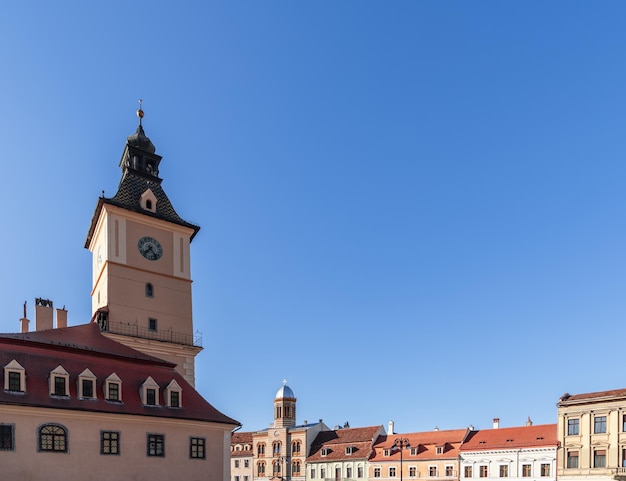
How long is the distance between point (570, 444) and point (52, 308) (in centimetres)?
5033

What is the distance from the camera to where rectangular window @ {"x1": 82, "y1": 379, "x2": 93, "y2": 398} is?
28672 mm

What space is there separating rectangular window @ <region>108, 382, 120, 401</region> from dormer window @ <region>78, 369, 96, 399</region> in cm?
90

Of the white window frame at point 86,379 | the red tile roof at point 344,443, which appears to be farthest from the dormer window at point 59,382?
the red tile roof at point 344,443

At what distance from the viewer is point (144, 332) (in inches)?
1501

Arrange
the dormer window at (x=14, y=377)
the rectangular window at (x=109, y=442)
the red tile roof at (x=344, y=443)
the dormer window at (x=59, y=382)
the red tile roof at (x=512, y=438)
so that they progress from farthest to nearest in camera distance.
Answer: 1. the red tile roof at (x=344, y=443)
2. the red tile roof at (x=512, y=438)
3. the rectangular window at (x=109, y=442)
4. the dormer window at (x=59, y=382)
5. the dormer window at (x=14, y=377)

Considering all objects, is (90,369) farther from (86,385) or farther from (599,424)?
(599,424)

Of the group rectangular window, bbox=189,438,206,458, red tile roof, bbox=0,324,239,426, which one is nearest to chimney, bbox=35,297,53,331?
red tile roof, bbox=0,324,239,426

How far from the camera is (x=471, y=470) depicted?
2530 inches

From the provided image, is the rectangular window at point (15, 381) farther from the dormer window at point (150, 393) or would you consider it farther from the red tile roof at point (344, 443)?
the red tile roof at point (344, 443)

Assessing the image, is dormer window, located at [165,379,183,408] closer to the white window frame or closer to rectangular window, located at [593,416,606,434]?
the white window frame

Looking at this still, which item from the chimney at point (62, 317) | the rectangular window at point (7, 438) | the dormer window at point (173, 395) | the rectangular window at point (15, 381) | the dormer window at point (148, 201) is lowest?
the rectangular window at point (7, 438)

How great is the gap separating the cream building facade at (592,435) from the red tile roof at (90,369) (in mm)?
38075

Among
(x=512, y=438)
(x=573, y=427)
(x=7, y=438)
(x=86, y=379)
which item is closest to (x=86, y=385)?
(x=86, y=379)

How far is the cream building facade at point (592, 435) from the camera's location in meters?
51.2
